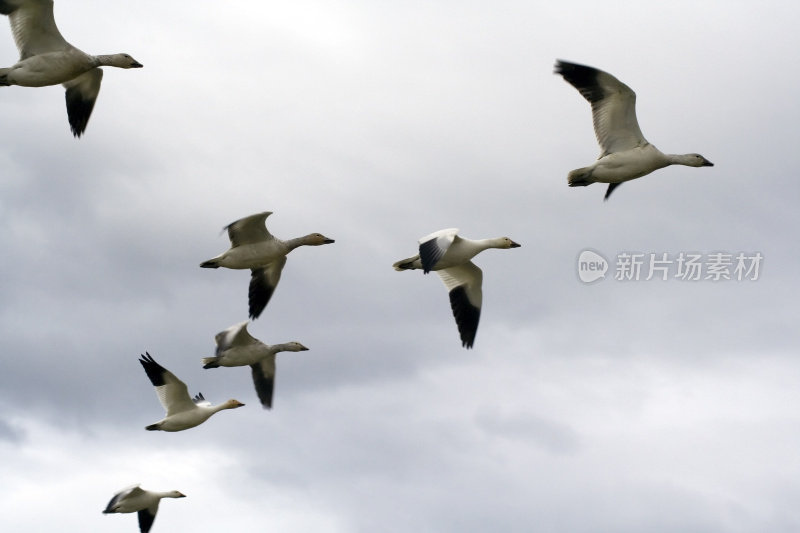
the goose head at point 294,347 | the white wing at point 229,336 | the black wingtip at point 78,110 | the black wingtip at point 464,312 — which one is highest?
the black wingtip at point 78,110

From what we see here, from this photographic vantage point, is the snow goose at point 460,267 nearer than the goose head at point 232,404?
Yes

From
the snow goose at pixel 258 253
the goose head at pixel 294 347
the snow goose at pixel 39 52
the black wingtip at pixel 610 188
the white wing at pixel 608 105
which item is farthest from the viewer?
the goose head at pixel 294 347

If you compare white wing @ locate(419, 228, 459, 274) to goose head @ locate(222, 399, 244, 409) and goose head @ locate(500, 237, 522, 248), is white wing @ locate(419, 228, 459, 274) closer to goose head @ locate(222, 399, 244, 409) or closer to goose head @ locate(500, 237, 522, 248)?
goose head @ locate(500, 237, 522, 248)

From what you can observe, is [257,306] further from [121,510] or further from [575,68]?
[575,68]

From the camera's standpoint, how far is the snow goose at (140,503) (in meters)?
22.3

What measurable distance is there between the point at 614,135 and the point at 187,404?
8.76m

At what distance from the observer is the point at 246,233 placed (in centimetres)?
2014

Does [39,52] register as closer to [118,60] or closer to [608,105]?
[118,60]

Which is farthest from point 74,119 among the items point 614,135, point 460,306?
point 614,135

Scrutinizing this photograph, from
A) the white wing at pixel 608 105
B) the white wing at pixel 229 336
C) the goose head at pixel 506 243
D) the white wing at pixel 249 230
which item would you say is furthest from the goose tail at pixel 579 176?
the white wing at pixel 229 336

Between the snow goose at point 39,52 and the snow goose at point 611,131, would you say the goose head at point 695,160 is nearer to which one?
the snow goose at point 611,131

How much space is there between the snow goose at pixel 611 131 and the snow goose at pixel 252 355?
22.4ft

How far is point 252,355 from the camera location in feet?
73.9

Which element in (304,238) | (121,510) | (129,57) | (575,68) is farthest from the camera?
(121,510)
